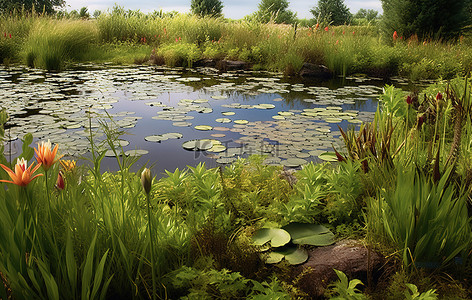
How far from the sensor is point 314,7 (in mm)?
26906

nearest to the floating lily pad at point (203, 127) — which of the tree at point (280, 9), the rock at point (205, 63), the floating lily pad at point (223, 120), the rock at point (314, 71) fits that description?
the floating lily pad at point (223, 120)

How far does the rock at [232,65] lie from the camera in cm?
1005

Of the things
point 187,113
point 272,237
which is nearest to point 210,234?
point 272,237

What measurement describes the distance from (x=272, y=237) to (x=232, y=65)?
868 cm

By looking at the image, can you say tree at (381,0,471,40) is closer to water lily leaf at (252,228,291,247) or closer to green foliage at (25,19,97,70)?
green foliage at (25,19,97,70)

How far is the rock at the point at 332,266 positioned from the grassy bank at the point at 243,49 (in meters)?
7.69

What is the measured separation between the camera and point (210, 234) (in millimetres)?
1816

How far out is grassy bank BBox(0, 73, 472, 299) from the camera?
1337 mm

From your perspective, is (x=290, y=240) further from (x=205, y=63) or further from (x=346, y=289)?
(x=205, y=63)

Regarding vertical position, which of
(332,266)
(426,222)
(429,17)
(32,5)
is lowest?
(332,266)

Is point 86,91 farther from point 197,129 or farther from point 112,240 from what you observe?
point 112,240

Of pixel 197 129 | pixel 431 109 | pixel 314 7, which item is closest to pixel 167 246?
pixel 431 109

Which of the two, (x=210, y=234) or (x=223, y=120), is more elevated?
(x=223, y=120)

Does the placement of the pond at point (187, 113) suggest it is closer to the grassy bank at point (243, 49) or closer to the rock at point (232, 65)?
the grassy bank at point (243, 49)
